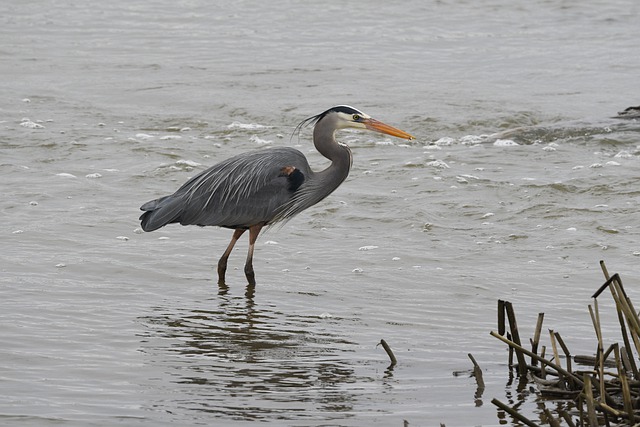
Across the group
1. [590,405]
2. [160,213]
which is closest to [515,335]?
[590,405]

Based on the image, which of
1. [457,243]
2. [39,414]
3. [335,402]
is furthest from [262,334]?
[457,243]

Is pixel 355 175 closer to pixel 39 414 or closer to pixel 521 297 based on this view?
pixel 521 297

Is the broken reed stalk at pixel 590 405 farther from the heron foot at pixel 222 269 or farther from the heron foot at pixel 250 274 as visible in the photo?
the heron foot at pixel 222 269

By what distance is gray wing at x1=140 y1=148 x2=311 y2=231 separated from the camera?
8.44m

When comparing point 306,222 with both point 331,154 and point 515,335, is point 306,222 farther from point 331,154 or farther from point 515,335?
point 515,335

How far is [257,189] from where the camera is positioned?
8.52 metres

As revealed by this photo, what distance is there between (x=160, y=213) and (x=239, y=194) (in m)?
0.60

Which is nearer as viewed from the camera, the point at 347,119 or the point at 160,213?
the point at 160,213

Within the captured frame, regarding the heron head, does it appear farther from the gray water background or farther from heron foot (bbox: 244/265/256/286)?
heron foot (bbox: 244/265/256/286)

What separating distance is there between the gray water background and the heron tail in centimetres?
28

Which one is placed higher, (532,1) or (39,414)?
(532,1)

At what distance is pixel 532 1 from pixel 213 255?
54.3 ft

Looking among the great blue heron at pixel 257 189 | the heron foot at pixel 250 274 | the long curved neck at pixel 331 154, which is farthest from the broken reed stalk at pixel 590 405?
the long curved neck at pixel 331 154

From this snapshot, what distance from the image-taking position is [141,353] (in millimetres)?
6238
